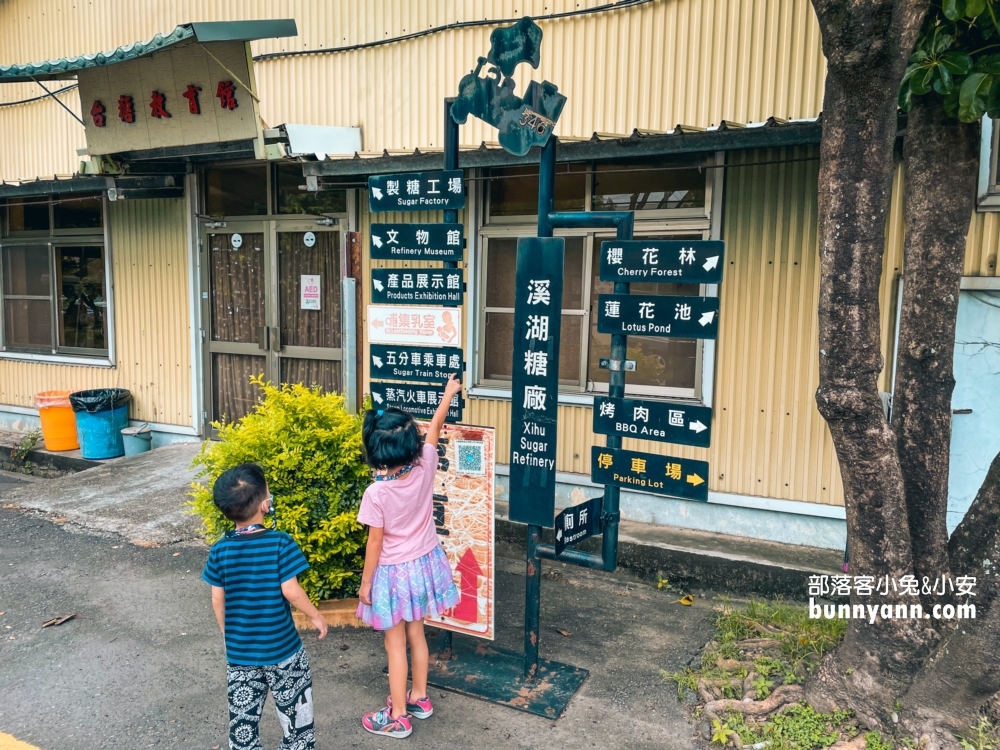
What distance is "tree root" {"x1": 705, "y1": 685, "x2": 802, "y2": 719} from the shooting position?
384 centimetres

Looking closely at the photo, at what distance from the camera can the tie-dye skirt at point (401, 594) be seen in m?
3.71

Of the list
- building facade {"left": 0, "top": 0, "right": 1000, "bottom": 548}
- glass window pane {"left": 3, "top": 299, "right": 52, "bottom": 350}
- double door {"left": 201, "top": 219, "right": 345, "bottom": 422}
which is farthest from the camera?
glass window pane {"left": 3, "top": 299, "right": 52, "bottom": 350}

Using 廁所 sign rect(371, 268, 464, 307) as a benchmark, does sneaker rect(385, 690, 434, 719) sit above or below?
below

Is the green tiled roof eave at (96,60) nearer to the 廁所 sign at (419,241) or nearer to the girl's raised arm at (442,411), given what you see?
the 廁所 sign at (419,241)

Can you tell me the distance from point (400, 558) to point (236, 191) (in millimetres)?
6045

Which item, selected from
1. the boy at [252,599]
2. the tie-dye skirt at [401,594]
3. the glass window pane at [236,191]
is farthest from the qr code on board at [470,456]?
the glass window pane at [236,191]

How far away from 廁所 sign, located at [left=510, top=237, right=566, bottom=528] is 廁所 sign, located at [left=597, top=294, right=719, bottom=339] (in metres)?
0.28

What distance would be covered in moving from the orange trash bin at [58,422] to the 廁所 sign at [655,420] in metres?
7.57

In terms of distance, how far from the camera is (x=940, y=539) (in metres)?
3.78

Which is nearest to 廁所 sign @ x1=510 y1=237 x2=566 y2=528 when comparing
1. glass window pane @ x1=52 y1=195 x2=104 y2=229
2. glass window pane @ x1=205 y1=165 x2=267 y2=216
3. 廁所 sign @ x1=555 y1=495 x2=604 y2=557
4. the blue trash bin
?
廁所 sign @ x1=555 y1=495 x2=604 y2=557

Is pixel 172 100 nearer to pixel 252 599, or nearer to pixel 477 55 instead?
pixel 477 55

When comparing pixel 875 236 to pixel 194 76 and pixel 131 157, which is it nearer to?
pixel 194 76

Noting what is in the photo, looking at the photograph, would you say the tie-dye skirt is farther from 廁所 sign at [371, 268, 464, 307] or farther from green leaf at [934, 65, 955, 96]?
green leaf at [934, 65, 955, 96]

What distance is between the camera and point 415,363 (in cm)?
453
